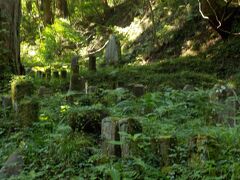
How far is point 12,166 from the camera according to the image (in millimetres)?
5301

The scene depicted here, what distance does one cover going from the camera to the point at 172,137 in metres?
4.54

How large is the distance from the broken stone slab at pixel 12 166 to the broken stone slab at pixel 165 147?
1743 mm

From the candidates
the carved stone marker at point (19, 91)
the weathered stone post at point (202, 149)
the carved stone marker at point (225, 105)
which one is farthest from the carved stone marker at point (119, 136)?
the carved stone marker at point (19, 91)

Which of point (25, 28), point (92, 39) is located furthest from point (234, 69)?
point (25, 28)

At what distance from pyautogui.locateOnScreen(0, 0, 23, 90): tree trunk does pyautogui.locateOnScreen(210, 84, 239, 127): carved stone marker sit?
20.5 feet

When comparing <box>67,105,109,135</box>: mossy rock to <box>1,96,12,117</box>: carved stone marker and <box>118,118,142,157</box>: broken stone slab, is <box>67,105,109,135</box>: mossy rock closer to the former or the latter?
<box>118,118,142,157</box>: broken stone slab

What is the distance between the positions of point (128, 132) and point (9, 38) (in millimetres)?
7689

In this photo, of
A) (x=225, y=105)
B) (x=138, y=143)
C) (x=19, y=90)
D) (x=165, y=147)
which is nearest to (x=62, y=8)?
(x=19, y=90)

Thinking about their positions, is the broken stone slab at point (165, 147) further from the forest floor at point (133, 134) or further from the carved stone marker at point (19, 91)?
the carved stone marker at point (19, 91)

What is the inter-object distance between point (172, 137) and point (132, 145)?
1.49 ft

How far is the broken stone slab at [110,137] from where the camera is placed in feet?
15.8

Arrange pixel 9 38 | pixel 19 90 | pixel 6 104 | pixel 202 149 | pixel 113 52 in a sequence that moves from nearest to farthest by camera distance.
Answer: pixel 202 149
pixel 19 90
pixel 6 104
pixel 9 38
pixel 113 52

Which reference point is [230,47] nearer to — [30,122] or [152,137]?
[30,122]

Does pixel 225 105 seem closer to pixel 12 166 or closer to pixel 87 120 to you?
pixel 87 120
